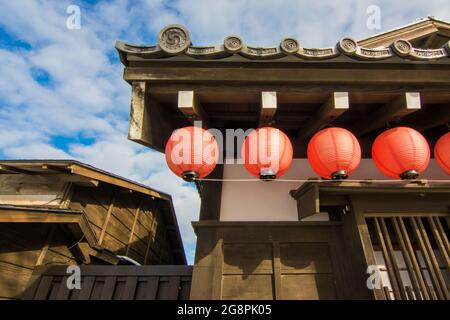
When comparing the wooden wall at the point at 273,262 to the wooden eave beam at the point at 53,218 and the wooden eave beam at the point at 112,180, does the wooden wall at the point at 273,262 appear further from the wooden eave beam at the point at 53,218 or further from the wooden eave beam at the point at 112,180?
the wooden eave beam at the point at 112,180

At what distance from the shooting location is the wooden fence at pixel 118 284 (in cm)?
488

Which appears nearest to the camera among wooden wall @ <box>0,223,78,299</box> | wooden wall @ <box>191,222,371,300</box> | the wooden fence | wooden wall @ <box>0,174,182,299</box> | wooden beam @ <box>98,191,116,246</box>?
wooden wall @ <box>191,222,371,300</box>

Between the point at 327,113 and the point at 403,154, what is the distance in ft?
3.42

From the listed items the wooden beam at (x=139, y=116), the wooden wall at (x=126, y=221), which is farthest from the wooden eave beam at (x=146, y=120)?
the wooden wall at (x=126, y=221)

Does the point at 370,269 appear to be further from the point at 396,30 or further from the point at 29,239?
the point at 29,239

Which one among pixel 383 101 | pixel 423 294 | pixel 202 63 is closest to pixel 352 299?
pixel 423 294

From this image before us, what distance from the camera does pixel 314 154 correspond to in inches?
125

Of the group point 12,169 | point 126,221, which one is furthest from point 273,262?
point 126,221

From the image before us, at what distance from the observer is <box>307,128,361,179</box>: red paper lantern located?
3.00 metres

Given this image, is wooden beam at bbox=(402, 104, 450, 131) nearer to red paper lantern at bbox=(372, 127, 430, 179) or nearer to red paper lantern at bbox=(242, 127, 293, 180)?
red paper lantern at bbox=(372, 127, 430, 179)

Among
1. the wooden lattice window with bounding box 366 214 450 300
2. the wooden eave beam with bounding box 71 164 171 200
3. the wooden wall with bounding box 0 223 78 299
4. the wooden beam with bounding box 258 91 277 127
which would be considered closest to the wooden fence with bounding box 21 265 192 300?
the wooden wall with bounding box 0 223 78 299

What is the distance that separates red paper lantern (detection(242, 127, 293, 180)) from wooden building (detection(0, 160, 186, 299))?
482 cm

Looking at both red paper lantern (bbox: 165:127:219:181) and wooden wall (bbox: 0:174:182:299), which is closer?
red paper lantern (bbox: 165:127:219:181)

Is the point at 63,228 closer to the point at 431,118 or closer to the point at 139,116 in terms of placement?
the point at 139,116
